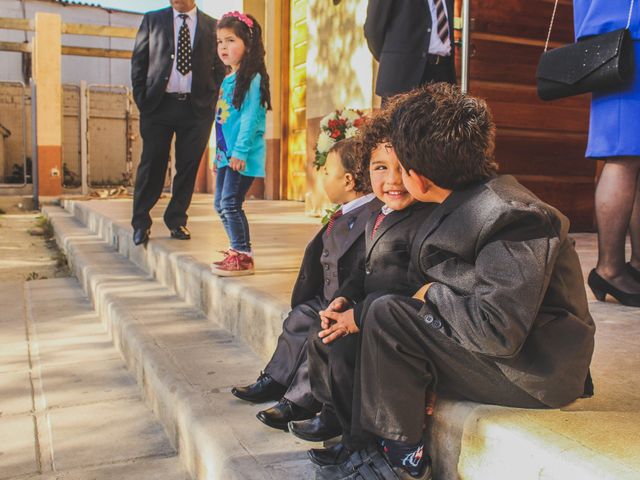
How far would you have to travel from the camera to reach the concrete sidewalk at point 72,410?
7.32 ft

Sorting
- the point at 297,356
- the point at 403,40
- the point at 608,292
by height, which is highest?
the point at 403,40

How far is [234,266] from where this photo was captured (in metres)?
3.54

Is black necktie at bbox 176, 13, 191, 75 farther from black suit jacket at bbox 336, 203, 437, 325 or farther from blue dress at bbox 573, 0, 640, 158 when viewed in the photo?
black suit jacket at bbox 336, 203, 437, 325

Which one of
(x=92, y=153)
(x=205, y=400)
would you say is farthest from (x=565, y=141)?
(x=92, y=153)

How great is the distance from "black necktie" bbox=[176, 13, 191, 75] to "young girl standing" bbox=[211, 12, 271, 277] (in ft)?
4.21

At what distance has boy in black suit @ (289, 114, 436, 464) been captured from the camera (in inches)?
69.7


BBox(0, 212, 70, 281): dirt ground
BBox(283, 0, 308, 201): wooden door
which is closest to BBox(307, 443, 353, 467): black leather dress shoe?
BBox(0, 212, 70, 281): dirt ground

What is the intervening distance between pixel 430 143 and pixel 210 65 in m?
3.63

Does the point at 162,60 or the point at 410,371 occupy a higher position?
the point at 162,60

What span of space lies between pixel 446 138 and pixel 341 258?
70 centimetres

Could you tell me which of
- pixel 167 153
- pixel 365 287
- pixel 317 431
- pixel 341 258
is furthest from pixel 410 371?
pixel 167 153

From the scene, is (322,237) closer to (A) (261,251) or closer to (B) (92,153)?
(A) (261,251)

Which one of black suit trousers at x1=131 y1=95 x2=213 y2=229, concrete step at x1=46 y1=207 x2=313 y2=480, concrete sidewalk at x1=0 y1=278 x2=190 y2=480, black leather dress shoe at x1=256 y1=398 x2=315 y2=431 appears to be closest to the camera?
concrete step at x1=46 y1=207 x2=313 y2=480

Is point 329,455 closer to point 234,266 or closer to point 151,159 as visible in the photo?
point 234,266
